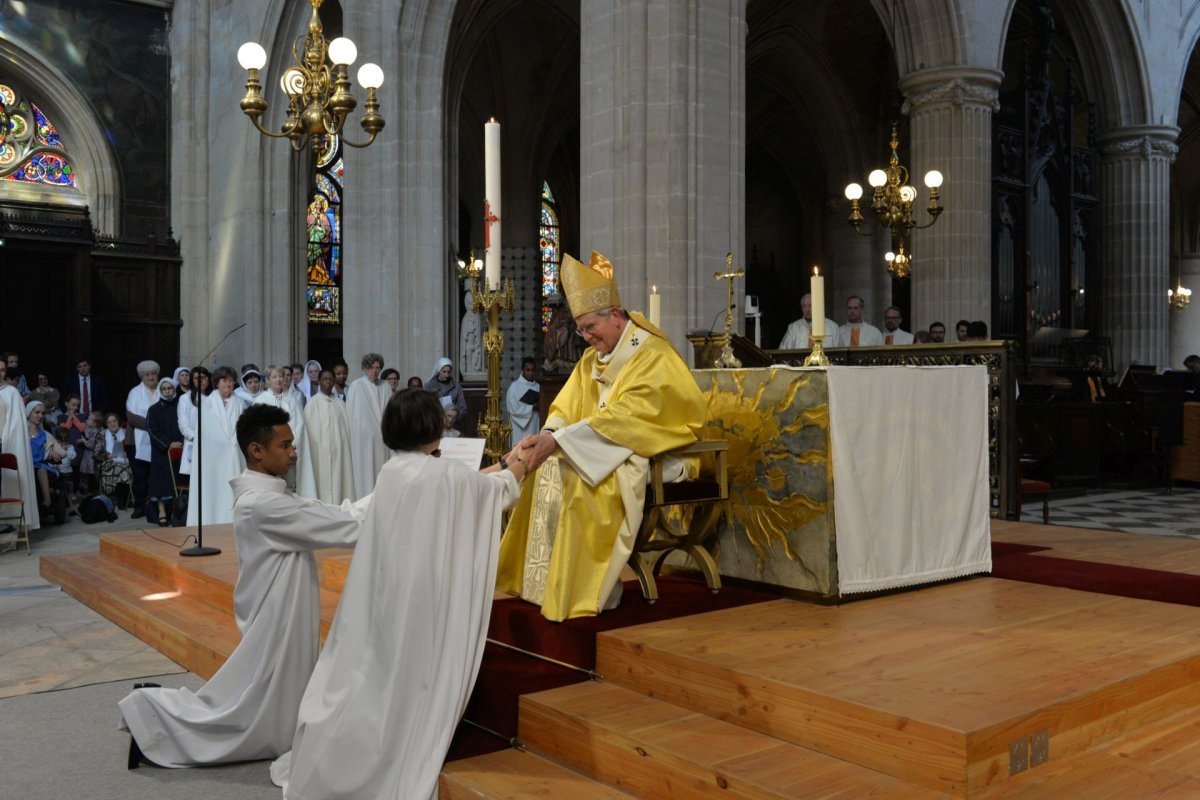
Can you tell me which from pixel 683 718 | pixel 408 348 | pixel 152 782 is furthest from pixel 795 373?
pixel 408 348

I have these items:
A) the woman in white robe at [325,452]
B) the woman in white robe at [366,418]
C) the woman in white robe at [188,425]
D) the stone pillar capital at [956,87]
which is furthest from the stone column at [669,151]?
the stone pillar capital at [956,87]

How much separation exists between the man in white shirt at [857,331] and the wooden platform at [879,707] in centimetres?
460

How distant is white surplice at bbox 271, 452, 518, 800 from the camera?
9.96 feet

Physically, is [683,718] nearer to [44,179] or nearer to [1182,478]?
[1182,478]

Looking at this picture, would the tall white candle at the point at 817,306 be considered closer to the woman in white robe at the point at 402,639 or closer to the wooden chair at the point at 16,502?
the woman in white robe at the point at 402,639

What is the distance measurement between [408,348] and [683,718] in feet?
31.3

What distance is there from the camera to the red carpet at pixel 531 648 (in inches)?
136

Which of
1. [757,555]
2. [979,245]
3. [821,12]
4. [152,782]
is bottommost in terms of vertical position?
[152,782]

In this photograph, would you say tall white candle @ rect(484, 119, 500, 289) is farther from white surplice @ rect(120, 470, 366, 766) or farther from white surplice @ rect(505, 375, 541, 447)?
white surplice @ rect(505, 375, 541, 447)

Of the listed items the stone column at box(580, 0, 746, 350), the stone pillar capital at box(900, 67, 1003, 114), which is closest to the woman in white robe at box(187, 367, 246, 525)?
the stone column at box(580, 0, 746, 350)

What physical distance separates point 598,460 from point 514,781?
1.24m

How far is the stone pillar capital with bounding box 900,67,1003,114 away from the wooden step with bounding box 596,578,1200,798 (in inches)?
373

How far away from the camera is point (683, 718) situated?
3.15m

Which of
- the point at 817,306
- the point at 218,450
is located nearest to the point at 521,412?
the point at 218,450
